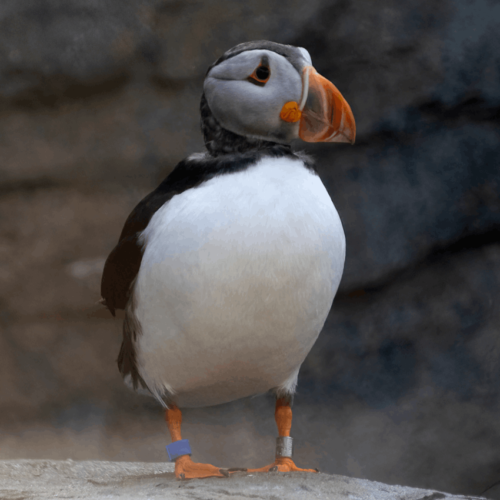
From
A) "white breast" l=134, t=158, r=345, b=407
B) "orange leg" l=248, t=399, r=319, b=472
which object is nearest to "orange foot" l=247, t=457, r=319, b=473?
"orange leg" l=248, t=399, r=319, b=472

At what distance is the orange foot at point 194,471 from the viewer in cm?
171

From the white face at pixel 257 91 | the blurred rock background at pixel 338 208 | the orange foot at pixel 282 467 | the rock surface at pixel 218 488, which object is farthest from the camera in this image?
the blurred rock background at pixel 338 208

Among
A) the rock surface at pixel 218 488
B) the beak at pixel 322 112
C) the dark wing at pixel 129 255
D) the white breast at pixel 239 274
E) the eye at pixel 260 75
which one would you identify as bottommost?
the rock surface at pixel 218 488

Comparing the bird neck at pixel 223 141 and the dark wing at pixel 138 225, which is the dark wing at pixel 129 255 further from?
the bird neck at pixel 223 141

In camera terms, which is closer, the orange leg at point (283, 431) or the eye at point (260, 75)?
the eye at point (260, 75)

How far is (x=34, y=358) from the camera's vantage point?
3201 millimetres

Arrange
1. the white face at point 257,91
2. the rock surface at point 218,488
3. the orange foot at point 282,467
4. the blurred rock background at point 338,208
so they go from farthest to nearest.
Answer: the blurred rock background at point 338,208 < the orange foot at point 282,467 < the white face at point 257,91 < the rock surface at point 218,488

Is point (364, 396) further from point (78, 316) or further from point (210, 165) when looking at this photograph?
point (210, 165)

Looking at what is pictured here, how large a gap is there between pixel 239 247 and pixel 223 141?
1.21 ft

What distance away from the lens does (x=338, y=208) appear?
9.90 feet

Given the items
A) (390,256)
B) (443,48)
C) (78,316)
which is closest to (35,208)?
(78,316)

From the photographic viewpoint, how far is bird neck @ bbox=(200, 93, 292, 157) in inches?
68.7

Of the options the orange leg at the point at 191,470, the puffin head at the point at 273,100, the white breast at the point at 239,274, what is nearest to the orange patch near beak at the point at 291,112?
the puffin head at the point at 273,100

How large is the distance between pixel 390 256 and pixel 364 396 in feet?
2.32
